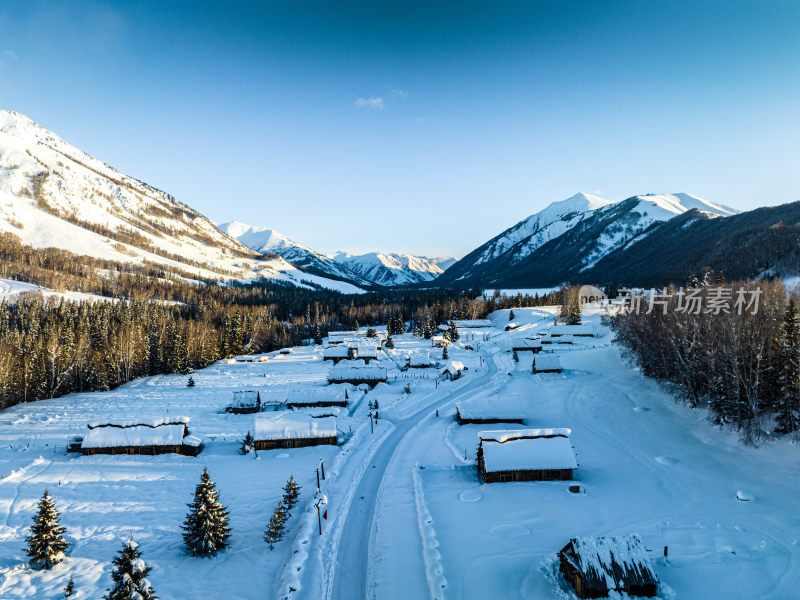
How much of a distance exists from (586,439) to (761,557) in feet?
61.1

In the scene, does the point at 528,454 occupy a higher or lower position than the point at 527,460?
higher

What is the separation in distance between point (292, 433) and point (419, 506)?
17.2 m

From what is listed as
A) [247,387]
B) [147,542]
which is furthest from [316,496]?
[247,387]

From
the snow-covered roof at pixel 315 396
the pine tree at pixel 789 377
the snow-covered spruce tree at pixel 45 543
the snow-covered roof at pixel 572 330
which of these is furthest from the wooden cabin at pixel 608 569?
the snow-covered roof at pixel 572 330

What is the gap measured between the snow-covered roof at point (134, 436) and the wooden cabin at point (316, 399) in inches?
616

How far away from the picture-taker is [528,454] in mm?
32656

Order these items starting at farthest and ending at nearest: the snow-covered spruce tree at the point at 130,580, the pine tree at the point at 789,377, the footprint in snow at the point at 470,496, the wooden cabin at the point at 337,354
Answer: the wooden cabin at the point at 337,354, the pine tree at the point at 789,377, the footprint in snow at the point at 470,496, the snow-covered spruce tree at the point at 130,580

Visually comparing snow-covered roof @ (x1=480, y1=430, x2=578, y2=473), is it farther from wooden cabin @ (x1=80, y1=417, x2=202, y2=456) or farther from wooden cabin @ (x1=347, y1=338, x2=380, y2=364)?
wooden cabin @ (x1=347, y1=338, x2=380, y2=364)

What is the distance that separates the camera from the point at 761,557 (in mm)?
21484

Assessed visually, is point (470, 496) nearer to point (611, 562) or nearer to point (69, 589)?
point (611, 562)

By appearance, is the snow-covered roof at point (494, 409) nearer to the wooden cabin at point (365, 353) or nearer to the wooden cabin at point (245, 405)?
the wooden cabin at point (245, 405)

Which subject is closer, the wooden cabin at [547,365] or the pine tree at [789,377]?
the pine tree at [789,377]

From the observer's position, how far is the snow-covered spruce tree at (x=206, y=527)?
22594 millimetres

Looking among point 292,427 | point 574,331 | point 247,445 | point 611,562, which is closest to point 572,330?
point 574,331
